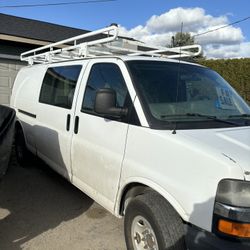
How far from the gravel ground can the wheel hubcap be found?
0.58m

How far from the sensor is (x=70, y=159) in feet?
14.7

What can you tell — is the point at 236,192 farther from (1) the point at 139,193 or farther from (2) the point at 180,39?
(2) the point at 180,39

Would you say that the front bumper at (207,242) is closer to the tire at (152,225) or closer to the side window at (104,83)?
Result: the tire at (152,225)

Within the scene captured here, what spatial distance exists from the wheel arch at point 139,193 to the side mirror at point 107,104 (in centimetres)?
69

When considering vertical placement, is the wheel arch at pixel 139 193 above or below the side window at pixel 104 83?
below

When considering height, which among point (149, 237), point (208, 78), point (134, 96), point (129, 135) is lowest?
point (149, 237)

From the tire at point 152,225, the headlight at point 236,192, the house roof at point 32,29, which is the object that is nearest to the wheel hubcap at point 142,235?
the tire at point 152,225

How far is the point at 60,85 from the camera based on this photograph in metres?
5.06

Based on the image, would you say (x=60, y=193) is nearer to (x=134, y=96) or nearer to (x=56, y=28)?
(x=134, y=96)

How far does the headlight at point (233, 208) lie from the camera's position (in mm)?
2422

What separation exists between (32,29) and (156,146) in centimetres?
1086

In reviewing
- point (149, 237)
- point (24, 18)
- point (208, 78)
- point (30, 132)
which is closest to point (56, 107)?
point (30, 132)

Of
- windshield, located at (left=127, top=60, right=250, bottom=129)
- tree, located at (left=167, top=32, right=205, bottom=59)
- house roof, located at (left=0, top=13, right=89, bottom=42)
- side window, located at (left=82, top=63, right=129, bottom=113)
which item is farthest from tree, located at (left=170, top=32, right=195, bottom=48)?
house roof, located at (left=0, top=13, right=89, bottom=42)

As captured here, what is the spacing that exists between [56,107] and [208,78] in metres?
2.16
